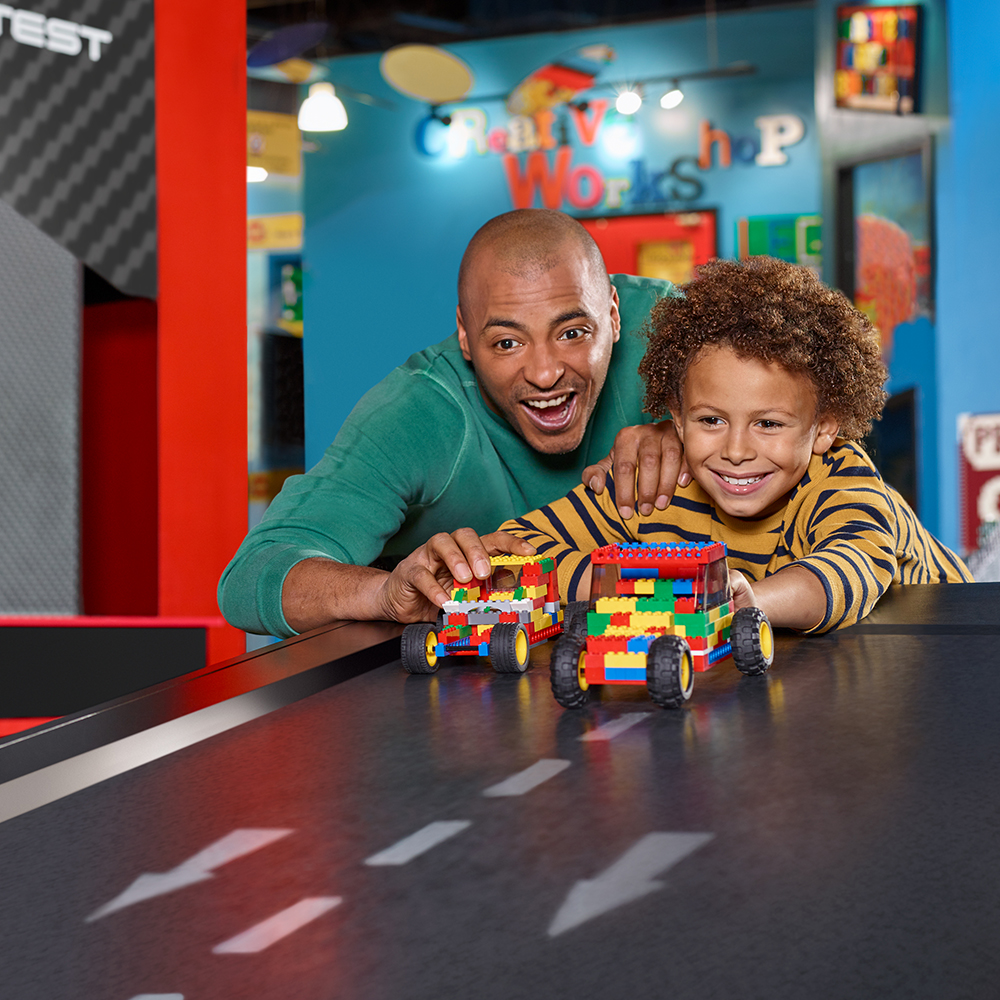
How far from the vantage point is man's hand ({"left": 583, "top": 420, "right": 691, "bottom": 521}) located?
161cm

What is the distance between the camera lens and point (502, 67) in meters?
5.50

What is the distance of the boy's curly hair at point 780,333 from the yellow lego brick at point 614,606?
1.87 feet

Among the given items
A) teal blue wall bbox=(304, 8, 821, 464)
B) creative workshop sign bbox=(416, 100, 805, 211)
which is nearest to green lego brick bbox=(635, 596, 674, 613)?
teal blue wall bbox=(304, 8, 821, 464)

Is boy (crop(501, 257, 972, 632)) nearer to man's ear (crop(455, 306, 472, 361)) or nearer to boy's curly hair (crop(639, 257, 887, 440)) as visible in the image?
boy's curly hair (crop(639, 257, 887, 440))

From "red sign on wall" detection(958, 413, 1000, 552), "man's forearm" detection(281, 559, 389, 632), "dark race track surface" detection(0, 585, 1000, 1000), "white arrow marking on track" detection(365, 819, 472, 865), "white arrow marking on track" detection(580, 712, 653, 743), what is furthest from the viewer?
"red sign on wall" detection(958, 413, 1000, 552)

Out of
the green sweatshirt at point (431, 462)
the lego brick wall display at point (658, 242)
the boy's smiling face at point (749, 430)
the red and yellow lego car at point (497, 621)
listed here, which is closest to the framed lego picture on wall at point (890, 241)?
the lego brick wall display at point (658, 242)

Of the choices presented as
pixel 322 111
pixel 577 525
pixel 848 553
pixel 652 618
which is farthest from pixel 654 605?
pixel 322 111

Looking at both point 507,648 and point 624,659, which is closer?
point 624,659

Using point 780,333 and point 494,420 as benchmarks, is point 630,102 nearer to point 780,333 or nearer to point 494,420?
point 494,420

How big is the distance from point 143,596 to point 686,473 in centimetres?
178

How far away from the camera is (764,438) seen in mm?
1466

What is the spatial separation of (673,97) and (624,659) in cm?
479

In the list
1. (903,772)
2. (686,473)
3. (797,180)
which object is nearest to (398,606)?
(686,473)

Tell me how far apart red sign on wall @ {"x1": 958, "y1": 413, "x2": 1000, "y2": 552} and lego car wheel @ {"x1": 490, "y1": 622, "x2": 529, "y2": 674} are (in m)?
4.24
